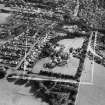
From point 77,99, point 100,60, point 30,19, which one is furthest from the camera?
point 30,19

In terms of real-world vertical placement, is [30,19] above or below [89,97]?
above

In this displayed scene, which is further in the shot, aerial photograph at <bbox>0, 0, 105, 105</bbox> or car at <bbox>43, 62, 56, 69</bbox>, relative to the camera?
car at <bbox>43, 62, 56, 69</bbox>

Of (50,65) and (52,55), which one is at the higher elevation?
(52,55)

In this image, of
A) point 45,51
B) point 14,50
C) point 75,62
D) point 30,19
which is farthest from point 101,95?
point 30,19

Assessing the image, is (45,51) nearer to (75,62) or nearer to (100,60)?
(75,62)

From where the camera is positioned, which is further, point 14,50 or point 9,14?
point 9,14

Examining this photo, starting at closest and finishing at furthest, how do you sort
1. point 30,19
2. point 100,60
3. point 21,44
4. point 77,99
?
point 77,99 → point 100,60 → point 21,44 → point 30,19

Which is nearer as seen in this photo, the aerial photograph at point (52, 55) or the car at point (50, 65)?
the aerial photograph at point (52, 55)

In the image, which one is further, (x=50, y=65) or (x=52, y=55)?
(x=52, y=55)
